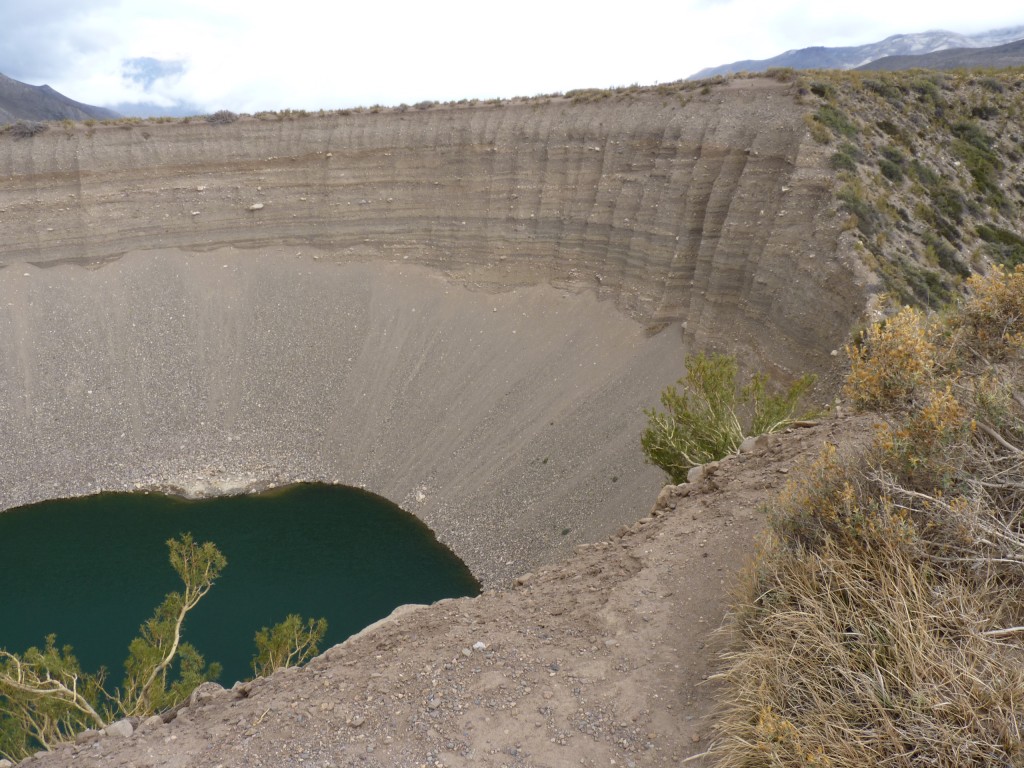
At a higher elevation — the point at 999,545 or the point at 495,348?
the point at 999,545

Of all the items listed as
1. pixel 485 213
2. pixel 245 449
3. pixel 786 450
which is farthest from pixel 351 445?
pixel 786 450

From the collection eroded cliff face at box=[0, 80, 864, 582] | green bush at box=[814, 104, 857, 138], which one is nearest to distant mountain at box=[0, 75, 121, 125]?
eroded cliff face at box=[0, 80, 864, 582]

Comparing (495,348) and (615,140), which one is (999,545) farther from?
(615,140)

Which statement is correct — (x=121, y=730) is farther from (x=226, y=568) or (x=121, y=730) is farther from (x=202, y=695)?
(x=226, y=568)

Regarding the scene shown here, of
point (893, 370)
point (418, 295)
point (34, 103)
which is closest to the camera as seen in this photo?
point (893, 370)

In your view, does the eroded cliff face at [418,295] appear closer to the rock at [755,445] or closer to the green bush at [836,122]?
the green bush at [836,122]

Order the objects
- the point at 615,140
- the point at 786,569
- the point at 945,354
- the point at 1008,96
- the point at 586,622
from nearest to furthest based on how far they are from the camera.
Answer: the point at 786,569, the point at 586,622, the point at 945,354, the point at 1008,96, the point at 615,140

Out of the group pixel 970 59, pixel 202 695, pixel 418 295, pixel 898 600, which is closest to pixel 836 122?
pixel 418 295

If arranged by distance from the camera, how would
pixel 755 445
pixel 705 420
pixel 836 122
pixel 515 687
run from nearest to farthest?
pixel 515 687, pixel 755 445, pixel 705 420, pixel 836 122
